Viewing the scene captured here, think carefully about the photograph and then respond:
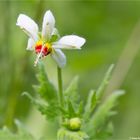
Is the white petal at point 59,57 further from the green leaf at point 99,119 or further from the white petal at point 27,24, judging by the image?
the green leaf at point 99,119

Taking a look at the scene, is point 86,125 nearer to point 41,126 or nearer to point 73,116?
point 73,116

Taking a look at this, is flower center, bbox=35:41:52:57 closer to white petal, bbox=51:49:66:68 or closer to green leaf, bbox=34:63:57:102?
white petal, bbox=51:49:66:68

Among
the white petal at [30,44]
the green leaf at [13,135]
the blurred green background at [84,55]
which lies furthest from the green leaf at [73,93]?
the blurred green background at [84,55]

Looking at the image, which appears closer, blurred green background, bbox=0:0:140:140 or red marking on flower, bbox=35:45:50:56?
red marking on flower, bbox=35:45:50:56

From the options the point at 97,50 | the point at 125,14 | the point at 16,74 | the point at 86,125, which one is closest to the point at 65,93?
the point at 86,125

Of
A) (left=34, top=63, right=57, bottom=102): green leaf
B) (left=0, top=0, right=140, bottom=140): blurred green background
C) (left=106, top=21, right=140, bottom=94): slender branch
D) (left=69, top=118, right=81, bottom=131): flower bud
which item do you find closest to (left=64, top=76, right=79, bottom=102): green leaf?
(left=34, top=63, right=57, bottom=102): green leaf

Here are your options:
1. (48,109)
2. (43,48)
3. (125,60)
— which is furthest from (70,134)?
(125,60)
